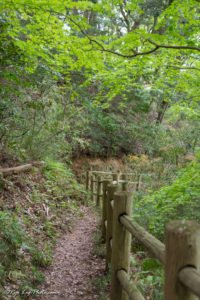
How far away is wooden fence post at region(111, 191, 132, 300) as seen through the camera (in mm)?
2666

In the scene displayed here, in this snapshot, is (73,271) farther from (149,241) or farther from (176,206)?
(149,241)

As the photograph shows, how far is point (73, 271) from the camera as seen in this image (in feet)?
13.2

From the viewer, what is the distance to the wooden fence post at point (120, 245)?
8.75 ft

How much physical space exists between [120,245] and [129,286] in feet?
1.61

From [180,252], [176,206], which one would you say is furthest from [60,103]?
[180,252]

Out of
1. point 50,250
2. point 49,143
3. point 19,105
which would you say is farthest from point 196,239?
point 49,143

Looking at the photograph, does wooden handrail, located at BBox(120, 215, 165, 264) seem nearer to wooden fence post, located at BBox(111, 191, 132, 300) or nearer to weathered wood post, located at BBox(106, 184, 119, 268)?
wooden fence post, located at BBox(111, 191, 132, 300)

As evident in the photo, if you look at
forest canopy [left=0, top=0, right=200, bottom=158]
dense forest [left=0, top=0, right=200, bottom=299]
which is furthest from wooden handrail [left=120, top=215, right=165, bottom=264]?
forest canopy [left=0, top=0, right=200, bottom=158]

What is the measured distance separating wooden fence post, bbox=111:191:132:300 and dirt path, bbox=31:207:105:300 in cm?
69

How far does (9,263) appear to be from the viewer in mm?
3338

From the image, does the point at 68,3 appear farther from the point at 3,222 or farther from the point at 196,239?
the point at 196,239

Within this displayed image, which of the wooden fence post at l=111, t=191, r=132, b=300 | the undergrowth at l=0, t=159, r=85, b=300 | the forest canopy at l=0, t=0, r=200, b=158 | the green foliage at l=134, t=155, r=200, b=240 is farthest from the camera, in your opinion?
the forest canopy at l=0, t=0, r=200, b=158

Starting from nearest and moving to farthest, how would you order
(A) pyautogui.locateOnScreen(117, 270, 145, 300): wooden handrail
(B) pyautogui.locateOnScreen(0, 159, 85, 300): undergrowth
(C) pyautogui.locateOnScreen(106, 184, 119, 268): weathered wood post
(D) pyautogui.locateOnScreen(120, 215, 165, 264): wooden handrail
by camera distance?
(D) pyautogui.locateOnScreen(120, 215, 165, 264): wooden handrail → (A) pyautogui.locateOnScreen(117, 270, 145, 300): wooden handrail → (B) pyautogui.locateOnScreen(0, 159, 85, 300): undergrowth → (C) pyautogui.locateOnScreen(106, 184, 119, 268): weathered wood post

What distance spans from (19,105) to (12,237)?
4.01 meters
